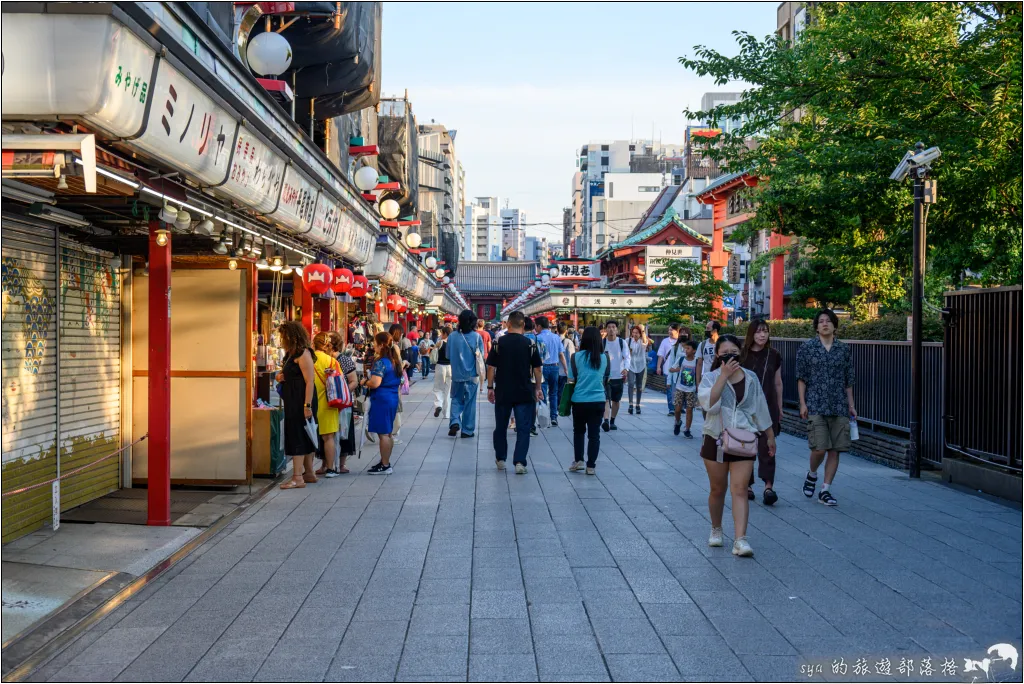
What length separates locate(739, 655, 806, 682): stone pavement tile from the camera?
15.6ft

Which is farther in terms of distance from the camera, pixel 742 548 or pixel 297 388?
pixel 297 388

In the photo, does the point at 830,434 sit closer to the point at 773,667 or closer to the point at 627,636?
the point at 627,636

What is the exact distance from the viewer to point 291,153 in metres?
9.38

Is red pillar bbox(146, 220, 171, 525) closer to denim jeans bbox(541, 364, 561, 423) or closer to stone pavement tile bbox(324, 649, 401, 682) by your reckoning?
stone pavement tile bbox(324, 649, 401, 682)

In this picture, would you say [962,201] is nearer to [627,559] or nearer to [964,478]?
[964,478]

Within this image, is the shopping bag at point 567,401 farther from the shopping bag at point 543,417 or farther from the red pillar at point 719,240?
the red pillar at point 719,240

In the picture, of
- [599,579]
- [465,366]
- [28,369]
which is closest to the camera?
[599,579]

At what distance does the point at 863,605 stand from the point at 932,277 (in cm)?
1614

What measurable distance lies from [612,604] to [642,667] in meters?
1.14

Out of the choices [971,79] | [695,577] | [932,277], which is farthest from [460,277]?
[695,577]

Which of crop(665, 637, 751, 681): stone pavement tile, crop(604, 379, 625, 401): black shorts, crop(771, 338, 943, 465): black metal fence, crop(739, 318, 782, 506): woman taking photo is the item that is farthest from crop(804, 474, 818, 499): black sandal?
crop(604, 379, 625, 401): black shorts

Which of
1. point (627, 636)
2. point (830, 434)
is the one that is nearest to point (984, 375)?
point (830, 434)

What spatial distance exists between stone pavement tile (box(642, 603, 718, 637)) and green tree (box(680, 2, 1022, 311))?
8.49m

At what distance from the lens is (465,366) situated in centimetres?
1491
